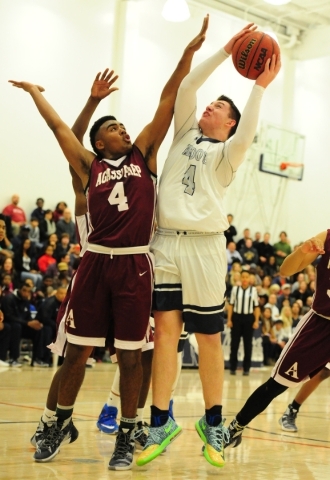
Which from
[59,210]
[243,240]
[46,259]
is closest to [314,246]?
[46,259]

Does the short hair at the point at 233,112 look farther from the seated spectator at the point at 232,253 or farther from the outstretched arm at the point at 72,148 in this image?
the seated spectator at the point at 232,253

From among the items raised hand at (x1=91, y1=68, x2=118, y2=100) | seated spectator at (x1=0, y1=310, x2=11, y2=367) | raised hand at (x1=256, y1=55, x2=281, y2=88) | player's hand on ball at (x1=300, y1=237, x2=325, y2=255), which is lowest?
seated spectator at (x1=0, y1=310, x2=11, y2=367)

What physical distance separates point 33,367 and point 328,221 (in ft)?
45.5

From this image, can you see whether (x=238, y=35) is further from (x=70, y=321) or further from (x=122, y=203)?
(x=70, y=321)

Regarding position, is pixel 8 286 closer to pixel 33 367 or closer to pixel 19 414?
pixel 33 367

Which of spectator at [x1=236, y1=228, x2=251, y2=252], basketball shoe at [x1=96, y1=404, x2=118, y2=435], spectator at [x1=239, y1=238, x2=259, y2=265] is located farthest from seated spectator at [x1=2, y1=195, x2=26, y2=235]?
basketball shoe at [x1=96, y1=404, x2=118, y2=435]

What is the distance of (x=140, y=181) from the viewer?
4.44m

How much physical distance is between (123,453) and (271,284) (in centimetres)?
1545

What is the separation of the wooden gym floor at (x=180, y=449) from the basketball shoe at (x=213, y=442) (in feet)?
0.28

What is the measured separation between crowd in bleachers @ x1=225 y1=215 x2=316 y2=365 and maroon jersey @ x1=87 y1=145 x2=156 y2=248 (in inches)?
428

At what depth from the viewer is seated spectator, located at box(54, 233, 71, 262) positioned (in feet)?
52.2

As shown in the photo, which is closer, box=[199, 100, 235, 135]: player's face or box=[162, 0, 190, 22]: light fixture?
box=[199, 100, 235, 135]: player's face

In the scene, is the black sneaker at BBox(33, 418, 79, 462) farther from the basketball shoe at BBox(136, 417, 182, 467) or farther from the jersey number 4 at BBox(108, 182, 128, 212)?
the jersey number 4 at BBox(108, 182, 128, 212)

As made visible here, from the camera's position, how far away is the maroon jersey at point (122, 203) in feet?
14.3
